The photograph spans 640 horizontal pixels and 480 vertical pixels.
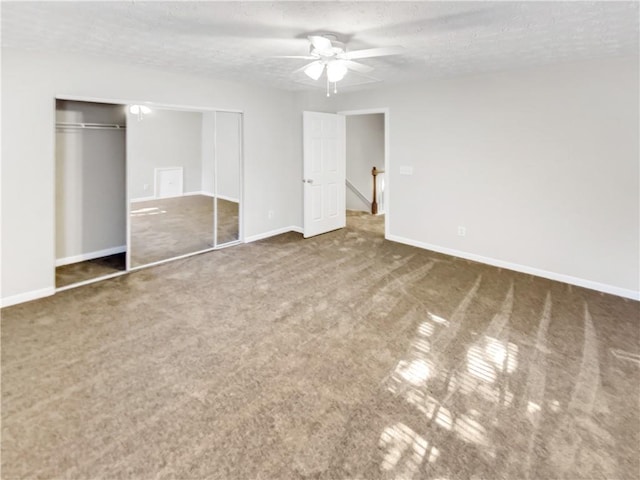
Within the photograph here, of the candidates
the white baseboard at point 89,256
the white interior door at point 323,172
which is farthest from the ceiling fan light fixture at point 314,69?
the white baseboard at point 89,256

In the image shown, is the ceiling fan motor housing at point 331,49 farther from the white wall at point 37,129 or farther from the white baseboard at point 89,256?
the white baseboard at point 89,256

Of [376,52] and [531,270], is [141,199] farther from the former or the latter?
[531,270]

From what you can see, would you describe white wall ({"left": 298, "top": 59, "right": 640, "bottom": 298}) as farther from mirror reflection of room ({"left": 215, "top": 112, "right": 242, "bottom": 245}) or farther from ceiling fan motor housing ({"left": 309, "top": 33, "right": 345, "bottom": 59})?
ceiling fan motor housing ({"left": 309, "top": 33, "right": 345, "bottom": 59})

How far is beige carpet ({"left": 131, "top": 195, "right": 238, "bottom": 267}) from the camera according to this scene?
4.56m

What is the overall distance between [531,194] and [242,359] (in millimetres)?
3659

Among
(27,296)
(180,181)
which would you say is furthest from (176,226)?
(27,296)

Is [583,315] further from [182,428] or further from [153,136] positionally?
[153,136]

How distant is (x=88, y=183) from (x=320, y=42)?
332 cm

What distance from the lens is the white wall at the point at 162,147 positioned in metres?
4.23

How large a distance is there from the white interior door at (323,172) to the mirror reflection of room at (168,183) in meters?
1.50

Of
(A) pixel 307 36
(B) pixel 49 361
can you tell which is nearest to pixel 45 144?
(B) pixel 49 361

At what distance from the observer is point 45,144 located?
3.42 m

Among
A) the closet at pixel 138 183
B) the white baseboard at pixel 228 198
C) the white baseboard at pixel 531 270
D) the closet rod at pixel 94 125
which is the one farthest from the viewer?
the white baseboard at pixel 228 198

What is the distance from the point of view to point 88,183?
14.5 ft
